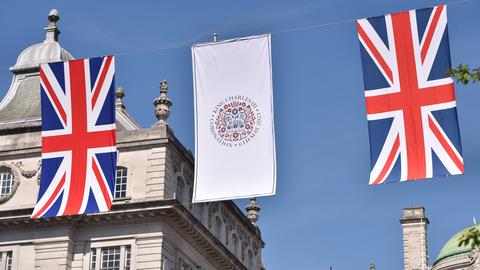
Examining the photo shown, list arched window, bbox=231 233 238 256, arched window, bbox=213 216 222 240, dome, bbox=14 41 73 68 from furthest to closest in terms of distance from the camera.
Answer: arched window, bbox=231 233 238 256 → dome, bbox=14 41 73 68 → arched window, bbox=213 216 222 240

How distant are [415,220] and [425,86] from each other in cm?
8390

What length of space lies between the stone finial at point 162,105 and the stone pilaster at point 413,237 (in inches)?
2541

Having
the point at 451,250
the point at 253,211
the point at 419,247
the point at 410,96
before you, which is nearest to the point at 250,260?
the point at 253,211

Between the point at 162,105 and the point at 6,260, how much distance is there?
1015cm

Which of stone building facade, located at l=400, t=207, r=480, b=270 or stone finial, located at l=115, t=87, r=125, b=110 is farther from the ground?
stone building facade, located at l=400, t=207, r=480, b=270

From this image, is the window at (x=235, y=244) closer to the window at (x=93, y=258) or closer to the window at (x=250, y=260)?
the window at (x=250, y=260)

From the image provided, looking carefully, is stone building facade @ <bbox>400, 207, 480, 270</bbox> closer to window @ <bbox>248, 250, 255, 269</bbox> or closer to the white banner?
window @ <bbox>248, 250, 255, 269</bbox>

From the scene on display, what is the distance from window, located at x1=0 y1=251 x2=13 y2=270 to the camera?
2271 inches

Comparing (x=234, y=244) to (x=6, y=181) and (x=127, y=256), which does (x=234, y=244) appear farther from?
(x=6, y=181)

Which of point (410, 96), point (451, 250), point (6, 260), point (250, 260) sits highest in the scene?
point (451, 250)

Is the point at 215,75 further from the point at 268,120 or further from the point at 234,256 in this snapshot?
the point at 234,256

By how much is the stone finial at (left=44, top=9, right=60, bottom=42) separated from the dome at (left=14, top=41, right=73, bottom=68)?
0.48m

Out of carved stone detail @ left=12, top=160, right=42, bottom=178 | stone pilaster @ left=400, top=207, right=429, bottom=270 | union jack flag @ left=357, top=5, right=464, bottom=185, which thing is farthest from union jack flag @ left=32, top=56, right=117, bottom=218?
stone pilaster @ left=400, top=207, right=429, bottom=270

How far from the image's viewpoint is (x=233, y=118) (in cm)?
4231
